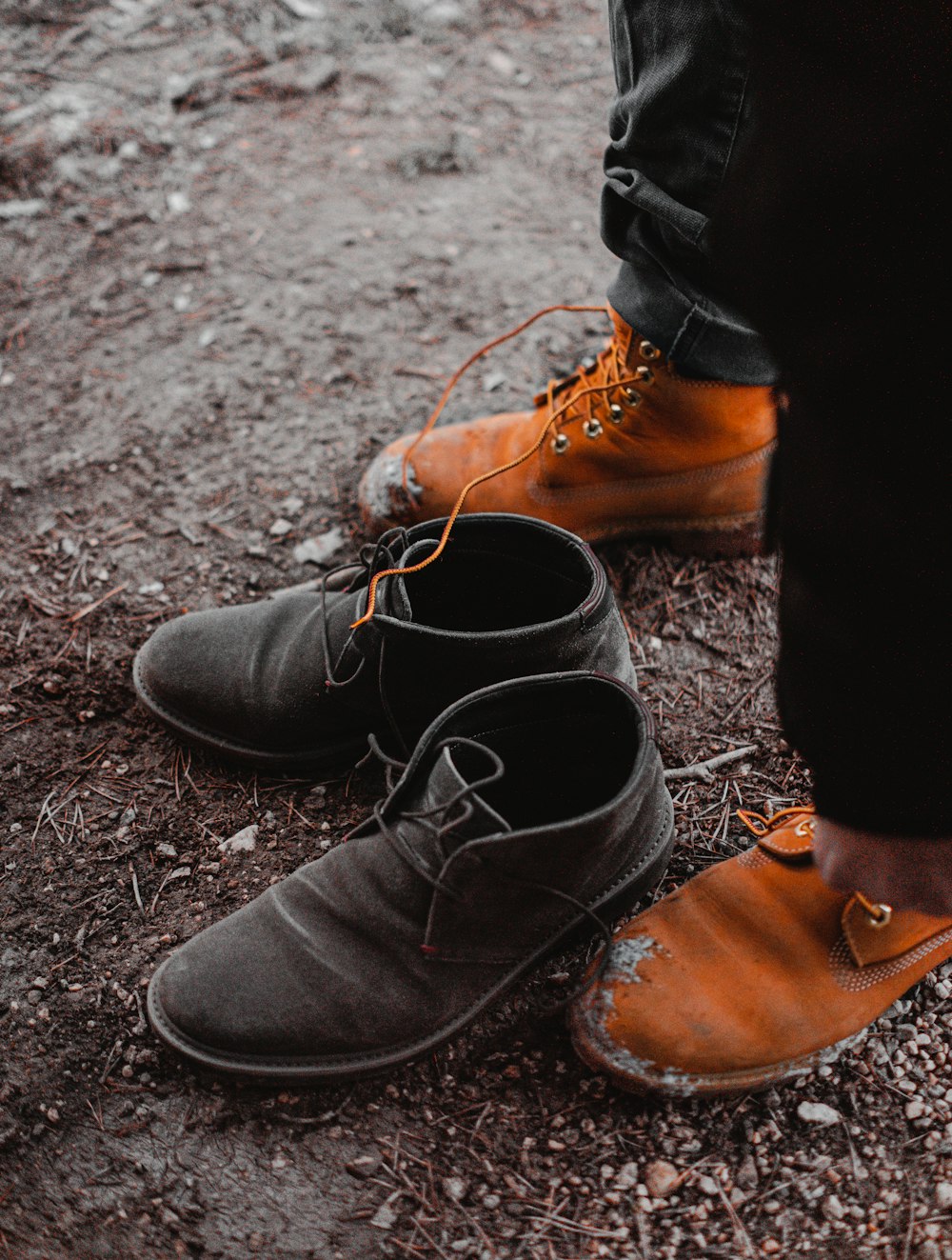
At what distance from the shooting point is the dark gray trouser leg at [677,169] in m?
1.41

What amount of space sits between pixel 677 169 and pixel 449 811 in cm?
110

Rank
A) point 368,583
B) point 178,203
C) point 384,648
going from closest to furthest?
point 384,648
point 368,583
point 178,203

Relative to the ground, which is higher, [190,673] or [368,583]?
[368,583]

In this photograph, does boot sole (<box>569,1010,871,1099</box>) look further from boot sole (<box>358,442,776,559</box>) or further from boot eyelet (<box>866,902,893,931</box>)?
boot sole (<box>358,442,776,559</box>)

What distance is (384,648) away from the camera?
59.1 inches

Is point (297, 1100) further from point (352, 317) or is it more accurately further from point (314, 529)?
point (352, 317)

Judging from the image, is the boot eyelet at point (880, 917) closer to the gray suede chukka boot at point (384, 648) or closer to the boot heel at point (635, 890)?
the boot heel at point (635, 890)

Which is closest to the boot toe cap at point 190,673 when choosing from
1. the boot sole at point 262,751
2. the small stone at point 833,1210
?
the boot sole at point 262,751

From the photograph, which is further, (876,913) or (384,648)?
(384,648)

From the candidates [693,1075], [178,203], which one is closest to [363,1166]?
[693,1075]

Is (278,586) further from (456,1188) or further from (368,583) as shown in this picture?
(456,1188)

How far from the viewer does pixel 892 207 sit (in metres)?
0.86

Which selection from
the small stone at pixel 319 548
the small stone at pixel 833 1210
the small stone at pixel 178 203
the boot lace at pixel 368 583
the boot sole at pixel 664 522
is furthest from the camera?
the small stone at pixel 178 203

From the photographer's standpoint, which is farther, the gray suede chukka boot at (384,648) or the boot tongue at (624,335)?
the boot tongue at (624,335)
